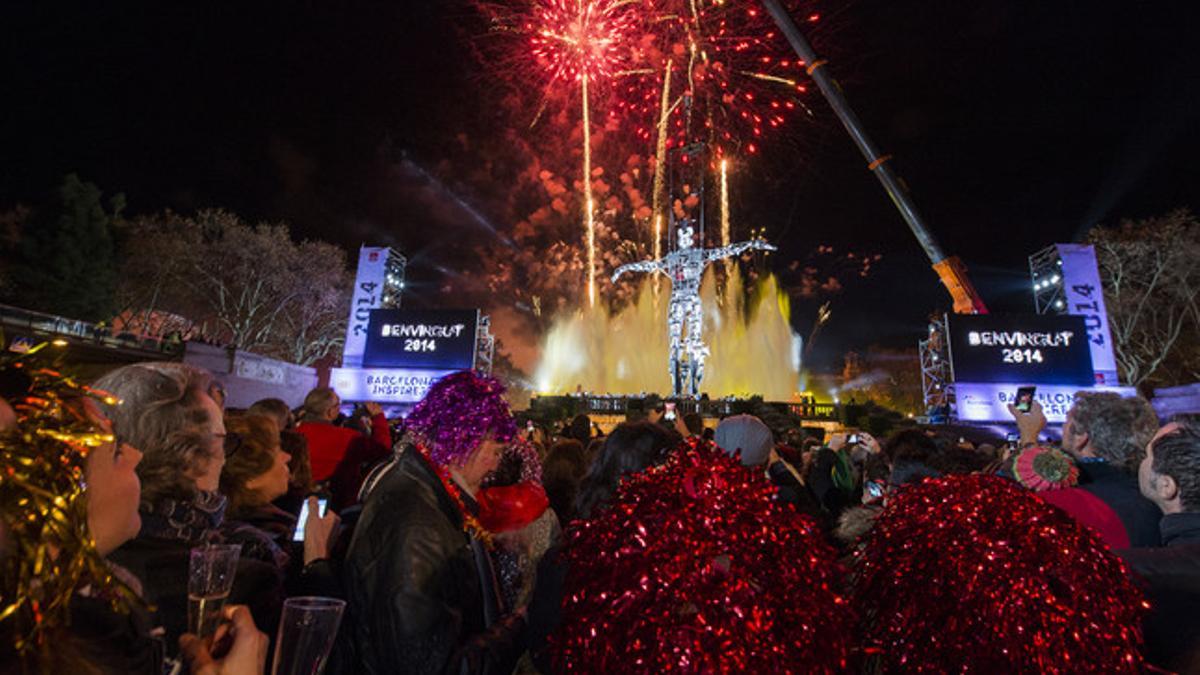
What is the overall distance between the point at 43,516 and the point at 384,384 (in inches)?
860

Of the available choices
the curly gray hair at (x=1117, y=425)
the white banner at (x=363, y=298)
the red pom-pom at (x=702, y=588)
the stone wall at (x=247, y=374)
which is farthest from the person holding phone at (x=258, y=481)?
the stone wall at (x=247, y=374)

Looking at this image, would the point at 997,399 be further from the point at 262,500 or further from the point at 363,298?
the point at 363,298

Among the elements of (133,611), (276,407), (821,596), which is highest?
(276,407)

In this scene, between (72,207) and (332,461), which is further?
(72,207)

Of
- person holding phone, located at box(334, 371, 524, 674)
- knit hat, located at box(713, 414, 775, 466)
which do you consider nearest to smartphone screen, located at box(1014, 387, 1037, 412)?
knit hat, located at box(713, 414, 775, 466)

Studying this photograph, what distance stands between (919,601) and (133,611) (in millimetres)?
1772

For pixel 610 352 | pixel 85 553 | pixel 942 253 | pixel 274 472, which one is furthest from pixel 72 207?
Answer: pixel 942 253

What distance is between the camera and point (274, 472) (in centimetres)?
299

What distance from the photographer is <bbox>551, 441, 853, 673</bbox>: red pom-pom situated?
1.12m

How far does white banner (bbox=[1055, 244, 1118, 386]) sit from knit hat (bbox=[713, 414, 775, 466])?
2572 cm

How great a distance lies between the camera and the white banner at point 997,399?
802 inches

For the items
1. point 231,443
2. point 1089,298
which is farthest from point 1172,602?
point 1089,298

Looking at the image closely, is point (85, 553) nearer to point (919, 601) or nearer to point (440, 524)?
point (440, 524)

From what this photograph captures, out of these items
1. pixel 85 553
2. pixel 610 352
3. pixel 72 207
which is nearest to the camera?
pixel 85 553
